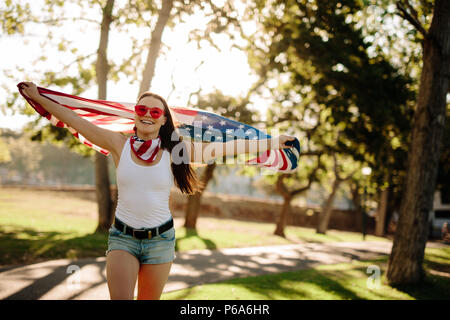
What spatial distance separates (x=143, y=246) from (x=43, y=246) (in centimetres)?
839

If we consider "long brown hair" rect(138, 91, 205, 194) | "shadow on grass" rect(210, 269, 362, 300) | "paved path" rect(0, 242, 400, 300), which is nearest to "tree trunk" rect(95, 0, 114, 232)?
"paved path" rect(0, 242, 400, 300)

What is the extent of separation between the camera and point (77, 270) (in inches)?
303

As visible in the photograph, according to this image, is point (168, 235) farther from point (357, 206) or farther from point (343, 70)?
point (357, 206)

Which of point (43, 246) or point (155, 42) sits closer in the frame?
point (155, 42)

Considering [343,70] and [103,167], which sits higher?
[343,70]

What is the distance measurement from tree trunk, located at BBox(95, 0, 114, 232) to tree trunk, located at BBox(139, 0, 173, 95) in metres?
5.54

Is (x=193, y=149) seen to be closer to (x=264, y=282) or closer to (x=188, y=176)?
(x=188, y=176)

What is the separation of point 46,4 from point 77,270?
34.0 ft

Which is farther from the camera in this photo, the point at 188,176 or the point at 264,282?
the point at 264,282

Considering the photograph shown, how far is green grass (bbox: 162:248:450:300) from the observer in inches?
265

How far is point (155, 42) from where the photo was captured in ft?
27.9

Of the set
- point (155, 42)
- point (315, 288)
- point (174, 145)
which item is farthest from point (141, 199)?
point (155, 42)
